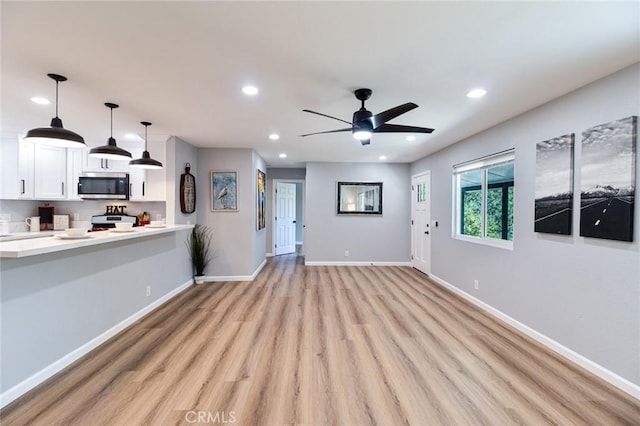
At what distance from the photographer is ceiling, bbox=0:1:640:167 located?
1595 millimetres

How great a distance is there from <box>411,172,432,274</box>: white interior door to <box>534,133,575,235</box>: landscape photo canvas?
2.71m

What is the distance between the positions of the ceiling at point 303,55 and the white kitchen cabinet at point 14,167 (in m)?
1.28

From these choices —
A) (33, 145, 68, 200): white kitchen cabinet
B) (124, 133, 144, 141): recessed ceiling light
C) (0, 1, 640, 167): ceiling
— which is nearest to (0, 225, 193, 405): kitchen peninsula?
(0, 1, 640, 167): ceiling

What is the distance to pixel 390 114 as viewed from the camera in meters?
2.44

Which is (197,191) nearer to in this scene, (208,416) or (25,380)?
(25,380)

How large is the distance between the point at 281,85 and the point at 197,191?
10.8ft

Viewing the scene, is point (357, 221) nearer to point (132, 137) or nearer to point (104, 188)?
point (132, 137)

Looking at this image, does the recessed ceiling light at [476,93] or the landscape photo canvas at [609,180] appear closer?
the landscape photo canvas at [609,180]

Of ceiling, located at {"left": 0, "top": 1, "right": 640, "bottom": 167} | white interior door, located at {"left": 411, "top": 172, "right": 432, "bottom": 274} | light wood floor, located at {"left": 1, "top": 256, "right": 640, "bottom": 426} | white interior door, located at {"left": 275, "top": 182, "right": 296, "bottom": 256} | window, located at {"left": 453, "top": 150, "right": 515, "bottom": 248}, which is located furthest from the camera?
white interior door, located at {"left": 275, "top": 182, "right": 296, "bottom": 256}

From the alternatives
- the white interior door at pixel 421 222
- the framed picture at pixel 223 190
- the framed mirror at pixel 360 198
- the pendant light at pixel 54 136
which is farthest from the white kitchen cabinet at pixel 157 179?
the white interior door at pixel 421 222

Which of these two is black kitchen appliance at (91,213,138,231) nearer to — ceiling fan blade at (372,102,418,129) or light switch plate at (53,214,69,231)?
light switch plate at (53,214,69,231)

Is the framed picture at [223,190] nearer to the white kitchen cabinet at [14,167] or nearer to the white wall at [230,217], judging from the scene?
the white wall at [230,217]

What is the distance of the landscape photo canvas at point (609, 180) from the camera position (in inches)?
81.8

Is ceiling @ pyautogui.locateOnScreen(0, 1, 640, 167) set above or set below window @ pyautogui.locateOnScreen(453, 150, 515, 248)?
above
